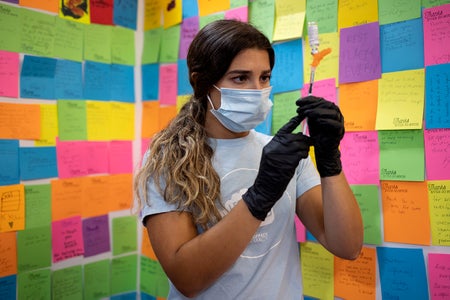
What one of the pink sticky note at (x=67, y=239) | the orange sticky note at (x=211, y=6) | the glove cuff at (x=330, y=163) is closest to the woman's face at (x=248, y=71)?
the glove cuff at (x=330, y=163)

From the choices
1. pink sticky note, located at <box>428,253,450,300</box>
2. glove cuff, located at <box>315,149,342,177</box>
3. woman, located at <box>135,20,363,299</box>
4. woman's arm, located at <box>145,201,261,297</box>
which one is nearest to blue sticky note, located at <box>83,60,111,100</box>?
woman, located at <box>135,20,363,299</box>

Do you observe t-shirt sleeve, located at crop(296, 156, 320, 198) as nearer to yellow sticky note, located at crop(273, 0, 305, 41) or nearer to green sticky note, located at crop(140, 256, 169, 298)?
yellow sticky note, located at crop(273, 0, 305, 41)

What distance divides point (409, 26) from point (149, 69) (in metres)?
1.12

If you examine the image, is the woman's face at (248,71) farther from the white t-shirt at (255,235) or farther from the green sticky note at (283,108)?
the green sticky note at (283,108)

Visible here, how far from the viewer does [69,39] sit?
5.06 feet

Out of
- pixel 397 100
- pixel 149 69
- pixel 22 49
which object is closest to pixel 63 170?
pixel 22 49

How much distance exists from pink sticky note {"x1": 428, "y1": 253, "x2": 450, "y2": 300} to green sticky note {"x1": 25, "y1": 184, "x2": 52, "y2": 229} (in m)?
1.33

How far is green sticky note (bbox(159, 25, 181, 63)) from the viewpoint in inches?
66.6

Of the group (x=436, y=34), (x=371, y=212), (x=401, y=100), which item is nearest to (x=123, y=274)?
(x=371, y=212)

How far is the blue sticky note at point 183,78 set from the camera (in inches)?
64.9

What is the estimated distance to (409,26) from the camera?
111 centimetres

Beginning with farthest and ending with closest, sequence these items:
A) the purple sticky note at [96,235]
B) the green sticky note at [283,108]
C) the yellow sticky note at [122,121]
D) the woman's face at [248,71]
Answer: the yellow sticky note at [122,121] < the purple sticky note at [96,235] < the green sticky note at [283,108] < the woman's face at [248,71]

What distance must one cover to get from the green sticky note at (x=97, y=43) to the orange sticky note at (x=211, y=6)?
42 centimetres

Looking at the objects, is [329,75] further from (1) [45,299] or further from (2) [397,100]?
(1) [45,299]
